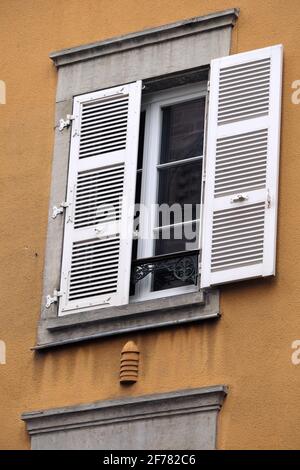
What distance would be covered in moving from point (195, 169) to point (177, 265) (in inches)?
30.8

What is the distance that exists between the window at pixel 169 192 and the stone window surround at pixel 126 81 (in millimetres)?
194

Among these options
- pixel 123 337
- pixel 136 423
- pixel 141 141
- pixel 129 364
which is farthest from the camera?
pixel 141 141

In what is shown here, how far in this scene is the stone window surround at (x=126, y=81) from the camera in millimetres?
11812

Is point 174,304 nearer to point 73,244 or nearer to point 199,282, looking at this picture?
point 199,282

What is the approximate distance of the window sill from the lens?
11695mm

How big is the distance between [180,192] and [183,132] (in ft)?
1.57

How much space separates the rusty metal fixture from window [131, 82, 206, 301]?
0.49 meters

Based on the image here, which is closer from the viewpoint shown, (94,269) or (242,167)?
(242,167)

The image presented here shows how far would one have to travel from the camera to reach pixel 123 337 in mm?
11922

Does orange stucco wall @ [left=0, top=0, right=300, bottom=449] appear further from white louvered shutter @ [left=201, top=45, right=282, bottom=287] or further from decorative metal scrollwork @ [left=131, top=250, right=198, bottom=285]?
decorative metal scrollwork @ [left=131, top=250, right=198, bottom=285]

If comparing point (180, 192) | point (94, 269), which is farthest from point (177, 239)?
point (94, 269)
